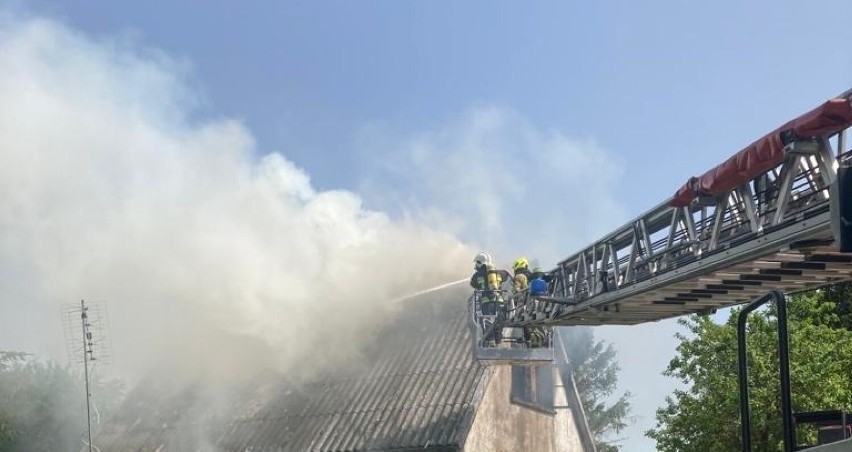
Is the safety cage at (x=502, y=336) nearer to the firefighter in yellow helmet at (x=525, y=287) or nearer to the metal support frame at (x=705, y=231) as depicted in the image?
the firefighter in yellow helmet at (x=525, y=287)

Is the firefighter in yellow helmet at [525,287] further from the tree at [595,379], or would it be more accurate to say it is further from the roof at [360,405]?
the tree at [595,379]

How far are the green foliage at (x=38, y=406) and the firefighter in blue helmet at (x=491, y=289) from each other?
15.4m

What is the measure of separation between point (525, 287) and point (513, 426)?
19.3ft

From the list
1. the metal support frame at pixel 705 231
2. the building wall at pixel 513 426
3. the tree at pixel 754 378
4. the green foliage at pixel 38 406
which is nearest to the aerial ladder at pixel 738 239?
the metal support frame at pixel 705 231

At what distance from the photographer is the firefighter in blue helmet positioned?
16781mm

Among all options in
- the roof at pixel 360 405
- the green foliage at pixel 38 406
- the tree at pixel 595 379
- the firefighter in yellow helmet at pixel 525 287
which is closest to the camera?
the firefighter in yellow helmet at pixel 525 287

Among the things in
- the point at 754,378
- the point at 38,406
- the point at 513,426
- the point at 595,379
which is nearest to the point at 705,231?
the point at 754,378

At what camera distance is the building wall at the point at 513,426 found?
20.0m

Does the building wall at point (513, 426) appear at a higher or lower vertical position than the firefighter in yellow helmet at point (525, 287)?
lower

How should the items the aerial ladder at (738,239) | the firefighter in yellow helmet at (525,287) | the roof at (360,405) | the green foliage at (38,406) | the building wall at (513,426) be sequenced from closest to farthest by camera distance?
1. the aerial ladder at (738,239)
2. the firefighter in yellow helmet at (525,287)
3. the building wall at (513,426)
4. the roof at (360,405)
5. the green foliage at (38,406)

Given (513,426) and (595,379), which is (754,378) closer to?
(513,426)

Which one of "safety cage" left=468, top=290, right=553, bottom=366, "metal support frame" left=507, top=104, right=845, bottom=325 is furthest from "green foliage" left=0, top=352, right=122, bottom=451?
"metal support frame" left=507, top=104, right=845, bottom=325

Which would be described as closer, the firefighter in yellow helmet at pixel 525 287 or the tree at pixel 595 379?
the firefighter in yellow helmet at pixel 525 287

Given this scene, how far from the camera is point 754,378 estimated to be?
17.2m
